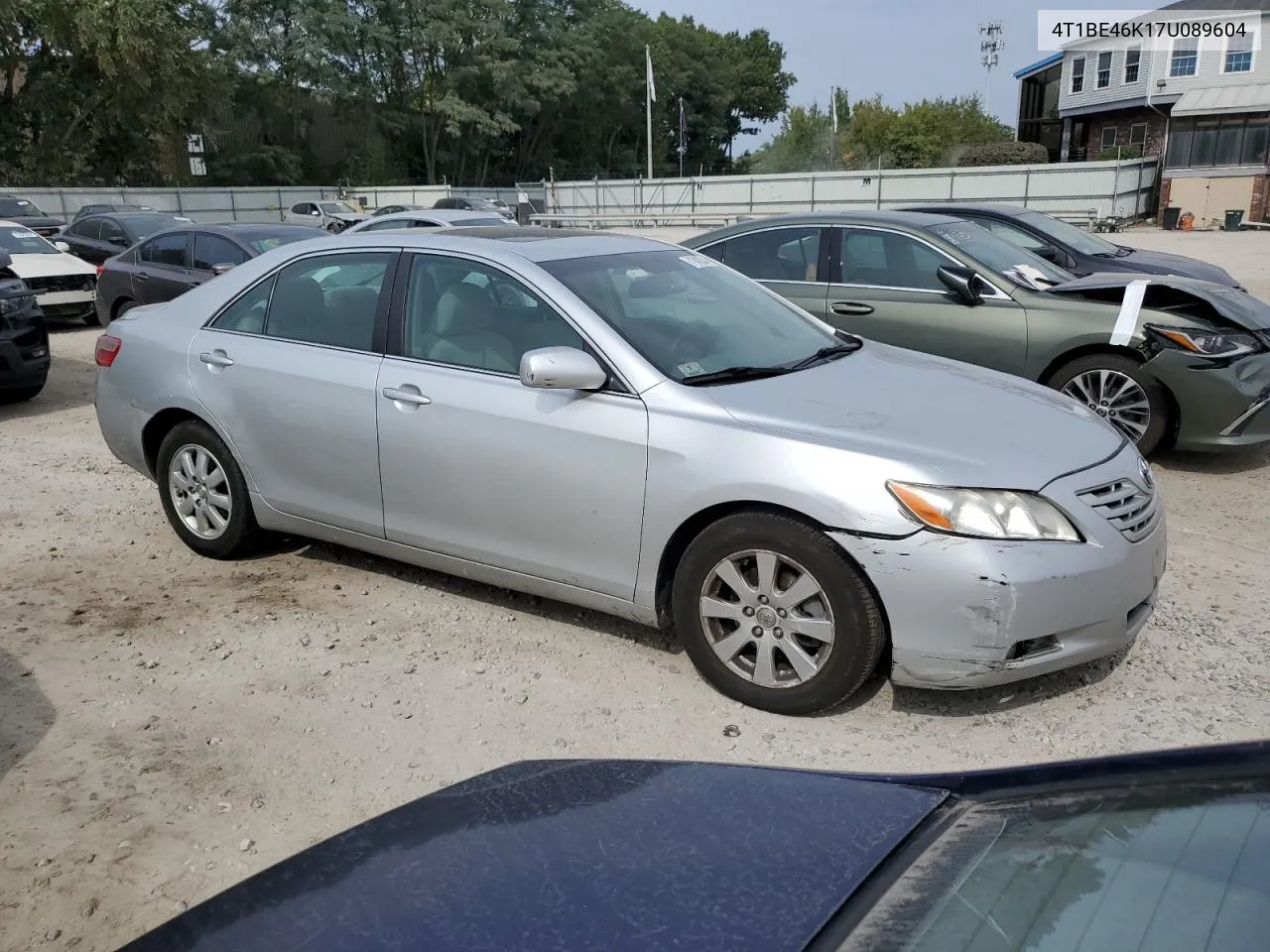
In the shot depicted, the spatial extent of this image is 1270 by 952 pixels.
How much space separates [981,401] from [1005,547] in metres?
0.86

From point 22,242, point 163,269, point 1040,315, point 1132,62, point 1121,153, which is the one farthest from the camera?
point 1132,62

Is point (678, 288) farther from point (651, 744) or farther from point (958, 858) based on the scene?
point (958, 858)

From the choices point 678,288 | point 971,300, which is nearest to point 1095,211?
point 971,300

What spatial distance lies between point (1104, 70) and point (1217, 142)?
11.5 metres

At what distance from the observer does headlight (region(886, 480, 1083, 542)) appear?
10.6 feet

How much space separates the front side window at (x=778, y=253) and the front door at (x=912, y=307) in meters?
0.21

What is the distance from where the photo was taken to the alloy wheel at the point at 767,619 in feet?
11.3

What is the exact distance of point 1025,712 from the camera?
3668 millimetres

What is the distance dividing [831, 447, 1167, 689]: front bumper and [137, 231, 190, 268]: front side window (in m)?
10.4

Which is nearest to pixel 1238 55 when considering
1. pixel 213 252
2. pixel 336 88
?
pixel 336 88

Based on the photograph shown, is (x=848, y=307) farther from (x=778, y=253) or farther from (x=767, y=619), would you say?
(x=767, y=619)

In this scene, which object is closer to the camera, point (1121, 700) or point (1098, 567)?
point (1098, 567)

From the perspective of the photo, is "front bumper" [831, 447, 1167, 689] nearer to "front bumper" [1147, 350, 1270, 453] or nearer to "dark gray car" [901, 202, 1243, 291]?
"front bumper" [1147, 350, 1270, 453]

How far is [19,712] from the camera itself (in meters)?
3.78
